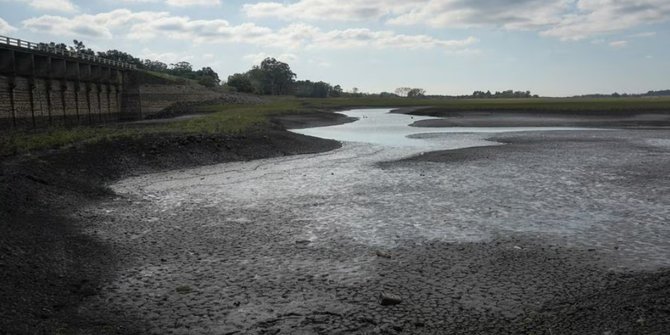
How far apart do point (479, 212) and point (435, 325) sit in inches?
346

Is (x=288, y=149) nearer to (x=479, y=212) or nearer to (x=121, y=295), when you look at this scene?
(x=479, y=212)

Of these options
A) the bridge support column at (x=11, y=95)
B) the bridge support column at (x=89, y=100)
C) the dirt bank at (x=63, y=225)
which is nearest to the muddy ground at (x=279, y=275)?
the dirt bank at (x=63, y=225)

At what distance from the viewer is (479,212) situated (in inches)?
637

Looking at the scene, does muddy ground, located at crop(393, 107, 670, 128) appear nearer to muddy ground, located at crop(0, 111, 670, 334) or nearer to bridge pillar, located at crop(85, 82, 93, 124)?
bridge pillar, located at crop(85, 82, 93, 124)

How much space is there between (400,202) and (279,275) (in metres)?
8.12

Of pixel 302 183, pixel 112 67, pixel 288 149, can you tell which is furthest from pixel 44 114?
pixel 302 183

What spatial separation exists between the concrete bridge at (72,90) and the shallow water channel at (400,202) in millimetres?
36354

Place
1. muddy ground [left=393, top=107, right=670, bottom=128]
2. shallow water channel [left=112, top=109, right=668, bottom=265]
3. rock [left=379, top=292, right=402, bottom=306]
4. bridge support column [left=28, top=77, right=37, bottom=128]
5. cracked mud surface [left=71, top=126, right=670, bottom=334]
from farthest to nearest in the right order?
1. muddy ground [left=393, top=107, right=670, bottom=128]
2. bridge support column [left=28, top=77, right=37, bottom=128]
3. shallow water channel [left=112, top=109, right=668, bottom=265]
4. rock [left=379, top=292, right=402, bottom=306]
5. cracked mud surface [left=71, top=126, right=670, bottom=334]

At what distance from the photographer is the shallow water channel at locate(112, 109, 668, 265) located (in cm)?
1356

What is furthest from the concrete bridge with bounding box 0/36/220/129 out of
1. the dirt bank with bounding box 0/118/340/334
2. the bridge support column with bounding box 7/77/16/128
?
the dirt bank with bounding box 0/118/340/334

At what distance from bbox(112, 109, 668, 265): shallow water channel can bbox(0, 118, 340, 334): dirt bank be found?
6.65ft

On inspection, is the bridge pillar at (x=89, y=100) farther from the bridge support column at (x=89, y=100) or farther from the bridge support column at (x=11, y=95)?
the bridge support column at (x=11, y=95)

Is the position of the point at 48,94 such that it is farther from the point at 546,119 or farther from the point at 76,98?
the point at 546,119

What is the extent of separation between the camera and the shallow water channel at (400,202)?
13.6 metres
